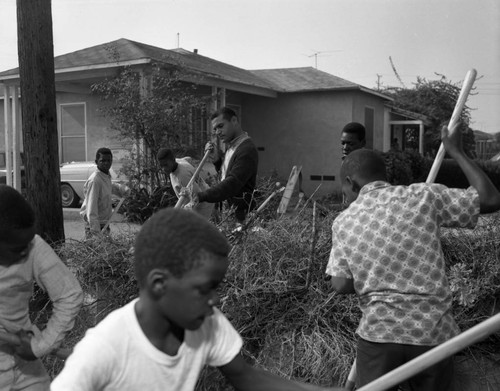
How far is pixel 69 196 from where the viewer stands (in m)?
15.4

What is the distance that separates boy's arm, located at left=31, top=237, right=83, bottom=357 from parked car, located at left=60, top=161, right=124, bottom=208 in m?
12.6

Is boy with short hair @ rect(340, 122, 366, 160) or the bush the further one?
the bush

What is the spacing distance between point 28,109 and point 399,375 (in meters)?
4.51

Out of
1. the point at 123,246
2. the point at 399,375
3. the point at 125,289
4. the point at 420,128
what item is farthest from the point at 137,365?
the point at 420,128

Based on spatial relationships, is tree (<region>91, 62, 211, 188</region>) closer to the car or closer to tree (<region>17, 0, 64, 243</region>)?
the car

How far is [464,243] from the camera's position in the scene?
4.12m

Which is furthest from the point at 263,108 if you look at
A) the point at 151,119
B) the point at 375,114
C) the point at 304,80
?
the point at 151,119

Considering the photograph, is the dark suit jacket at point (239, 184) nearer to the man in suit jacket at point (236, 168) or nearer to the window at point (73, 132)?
the man in suit jacket at point (236, 168)

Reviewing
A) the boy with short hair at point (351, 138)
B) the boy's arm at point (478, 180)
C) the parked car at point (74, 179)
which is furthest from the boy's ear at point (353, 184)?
the parked car at point (74, 179)

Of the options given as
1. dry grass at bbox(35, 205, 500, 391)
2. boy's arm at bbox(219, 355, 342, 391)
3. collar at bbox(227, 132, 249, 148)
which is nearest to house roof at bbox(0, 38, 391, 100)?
collar at bbox(227, 132, 249, 148)

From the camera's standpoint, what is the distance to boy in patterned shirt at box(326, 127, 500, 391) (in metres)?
2.51

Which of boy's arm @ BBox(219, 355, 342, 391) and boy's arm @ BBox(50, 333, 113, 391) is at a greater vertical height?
boy's arm @ BBox(50, 333, 113, 391)

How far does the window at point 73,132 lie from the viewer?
16.3m

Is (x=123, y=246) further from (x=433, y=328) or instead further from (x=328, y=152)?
(x=328, y=152)
